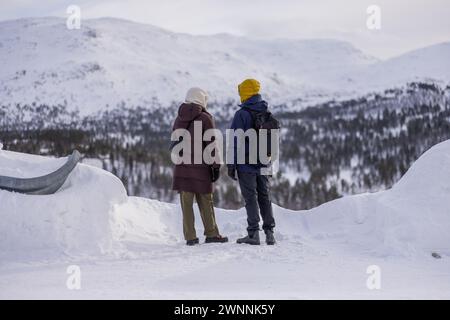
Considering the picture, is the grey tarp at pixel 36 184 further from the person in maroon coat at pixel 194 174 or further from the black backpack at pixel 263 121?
the black backpack at pixel 263 121

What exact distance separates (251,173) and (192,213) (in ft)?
3.54

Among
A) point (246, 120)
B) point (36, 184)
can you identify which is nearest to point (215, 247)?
point (246, 120)

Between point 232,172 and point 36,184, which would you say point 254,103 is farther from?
point 36,184

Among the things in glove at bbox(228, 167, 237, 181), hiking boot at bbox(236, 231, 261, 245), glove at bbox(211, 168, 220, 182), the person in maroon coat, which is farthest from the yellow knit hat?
hiking boot at bbox(236, 231, 261, 245)

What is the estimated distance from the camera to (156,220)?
8828mm

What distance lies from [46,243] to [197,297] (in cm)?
301

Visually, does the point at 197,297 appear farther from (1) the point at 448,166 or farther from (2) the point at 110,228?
(1) the point at 448,166

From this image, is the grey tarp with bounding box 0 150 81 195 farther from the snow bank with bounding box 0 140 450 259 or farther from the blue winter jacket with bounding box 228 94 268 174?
the blue winter jacket with bounding box 228 94 268 174

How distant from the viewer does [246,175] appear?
7078 millimetres

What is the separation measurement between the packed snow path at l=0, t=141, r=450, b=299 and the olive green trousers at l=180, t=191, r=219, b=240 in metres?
0.28

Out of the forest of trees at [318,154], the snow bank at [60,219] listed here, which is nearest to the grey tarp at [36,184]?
the snow bank at [60,219]

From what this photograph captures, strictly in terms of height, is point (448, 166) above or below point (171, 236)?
above

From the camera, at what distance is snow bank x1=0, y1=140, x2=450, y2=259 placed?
6.86 metres
